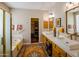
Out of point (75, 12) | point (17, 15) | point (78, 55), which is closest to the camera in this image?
point (78, 55)

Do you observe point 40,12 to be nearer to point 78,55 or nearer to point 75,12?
point 75,12

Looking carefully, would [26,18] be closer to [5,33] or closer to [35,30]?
[35,30]

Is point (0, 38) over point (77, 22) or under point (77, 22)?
under

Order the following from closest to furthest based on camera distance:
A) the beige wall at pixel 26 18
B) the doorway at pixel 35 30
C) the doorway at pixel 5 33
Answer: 1. the doorway at pixel 5 33
2. the beige wall at pixel 26 18
3. the doorway at pixel 35 30

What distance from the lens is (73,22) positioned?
11.2 ft

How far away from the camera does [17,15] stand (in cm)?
788

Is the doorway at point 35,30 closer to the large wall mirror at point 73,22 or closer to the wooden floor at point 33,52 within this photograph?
the wooden floor at point 33,52

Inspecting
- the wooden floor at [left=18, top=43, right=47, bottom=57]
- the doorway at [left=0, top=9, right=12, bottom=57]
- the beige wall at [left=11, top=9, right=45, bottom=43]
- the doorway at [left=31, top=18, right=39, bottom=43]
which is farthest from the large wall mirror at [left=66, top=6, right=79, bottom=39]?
A: the doorway at [left=31, top=18, right=39, bottom=43]

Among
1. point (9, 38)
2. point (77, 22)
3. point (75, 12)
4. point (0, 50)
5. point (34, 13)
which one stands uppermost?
point (34, 13)

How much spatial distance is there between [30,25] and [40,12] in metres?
1.01

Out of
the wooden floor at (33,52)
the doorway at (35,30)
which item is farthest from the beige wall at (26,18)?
Answer: the wooden floor at (33,52)

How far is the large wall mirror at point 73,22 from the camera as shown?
317cm

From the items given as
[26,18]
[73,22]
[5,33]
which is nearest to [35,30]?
[26,18]

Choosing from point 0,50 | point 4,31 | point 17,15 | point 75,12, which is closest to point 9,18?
point 4,31
